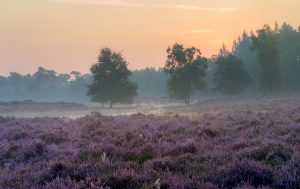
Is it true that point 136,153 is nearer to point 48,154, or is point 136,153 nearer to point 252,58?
point 48,154

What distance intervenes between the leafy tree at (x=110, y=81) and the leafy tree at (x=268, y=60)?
24284 millimetres

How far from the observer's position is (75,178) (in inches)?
328

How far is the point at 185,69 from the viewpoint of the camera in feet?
235

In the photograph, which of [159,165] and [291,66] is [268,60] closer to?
[291,66]

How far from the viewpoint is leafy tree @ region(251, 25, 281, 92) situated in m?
73.1

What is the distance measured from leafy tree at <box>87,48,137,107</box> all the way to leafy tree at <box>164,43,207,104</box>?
7.76m

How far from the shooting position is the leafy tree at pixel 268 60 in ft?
240

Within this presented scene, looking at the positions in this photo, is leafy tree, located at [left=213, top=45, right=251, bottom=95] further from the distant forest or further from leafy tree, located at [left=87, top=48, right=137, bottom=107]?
leafy tree, located at [left=87, top=48, right=137, bottom=107]

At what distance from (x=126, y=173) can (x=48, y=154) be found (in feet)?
16.0

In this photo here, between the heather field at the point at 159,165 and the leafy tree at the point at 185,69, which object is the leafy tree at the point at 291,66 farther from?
the heather field at the point at 159,165

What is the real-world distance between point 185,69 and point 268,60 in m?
15.9

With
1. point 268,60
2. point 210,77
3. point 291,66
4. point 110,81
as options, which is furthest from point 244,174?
point 210,77

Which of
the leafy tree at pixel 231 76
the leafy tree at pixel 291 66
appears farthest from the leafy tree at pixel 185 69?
the leafy tree at pixel 291 66

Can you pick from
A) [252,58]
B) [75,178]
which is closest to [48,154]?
[75,178]
